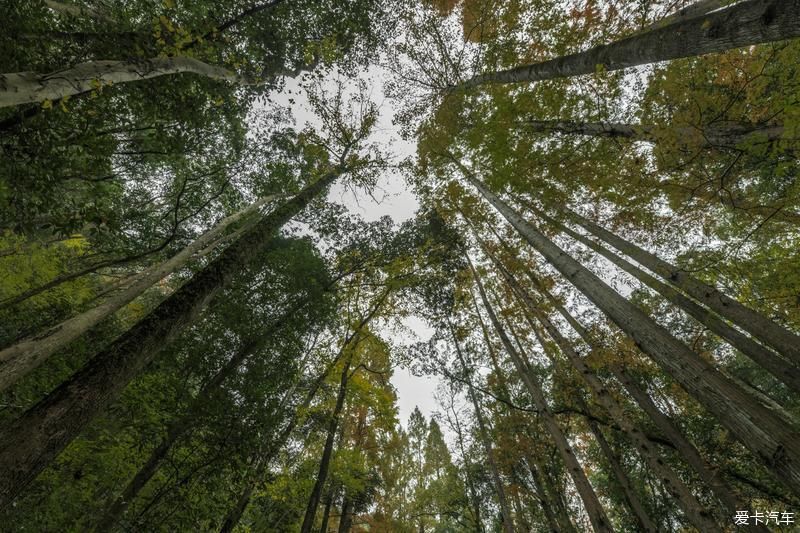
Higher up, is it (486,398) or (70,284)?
(486,398)

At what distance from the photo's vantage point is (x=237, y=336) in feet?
20.7

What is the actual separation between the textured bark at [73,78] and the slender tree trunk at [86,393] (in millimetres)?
1962

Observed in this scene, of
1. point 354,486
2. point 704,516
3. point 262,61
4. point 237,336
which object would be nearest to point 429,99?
point 262,61

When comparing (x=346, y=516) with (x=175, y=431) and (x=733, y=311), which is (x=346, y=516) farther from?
(x=733, y=311)

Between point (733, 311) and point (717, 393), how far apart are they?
267cm

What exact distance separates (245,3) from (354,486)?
12.8 meters

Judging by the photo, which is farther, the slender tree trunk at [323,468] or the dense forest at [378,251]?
the slender tree trunk at [323,468]

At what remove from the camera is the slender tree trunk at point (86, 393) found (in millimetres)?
1501

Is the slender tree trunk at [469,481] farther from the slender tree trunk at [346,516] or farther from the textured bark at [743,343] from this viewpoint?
the textured bark at [743,343]

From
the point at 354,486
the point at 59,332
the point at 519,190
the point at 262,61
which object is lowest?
the point at 59,332

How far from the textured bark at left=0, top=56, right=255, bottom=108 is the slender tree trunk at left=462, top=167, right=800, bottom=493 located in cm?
566

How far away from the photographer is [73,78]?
8.63 feet

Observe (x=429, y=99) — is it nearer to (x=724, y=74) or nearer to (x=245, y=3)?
(x=245, y=3)


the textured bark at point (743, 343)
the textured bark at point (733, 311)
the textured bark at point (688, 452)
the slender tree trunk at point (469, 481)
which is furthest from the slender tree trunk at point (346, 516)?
the textured bark at point (733, 311)
